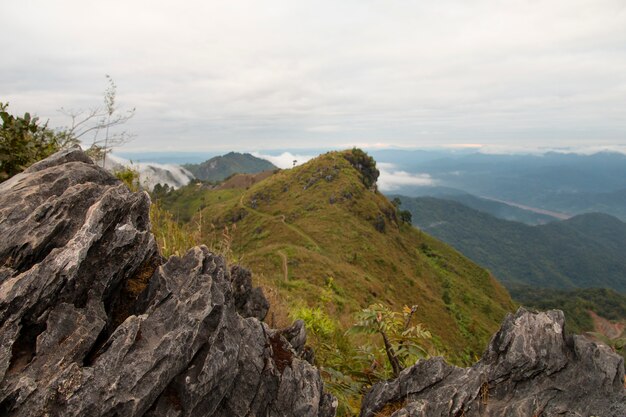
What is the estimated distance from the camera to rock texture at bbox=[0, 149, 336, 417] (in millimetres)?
5176

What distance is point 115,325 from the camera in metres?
6.50

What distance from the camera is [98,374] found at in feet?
17.5

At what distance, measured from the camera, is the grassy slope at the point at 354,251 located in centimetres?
5469

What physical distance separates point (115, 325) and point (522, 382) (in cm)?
729

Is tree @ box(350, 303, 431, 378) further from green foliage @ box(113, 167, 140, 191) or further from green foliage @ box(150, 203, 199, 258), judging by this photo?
green foliage @ box(113, 167, 140, 191)

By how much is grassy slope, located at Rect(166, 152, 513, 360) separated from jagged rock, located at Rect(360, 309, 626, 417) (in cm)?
2568

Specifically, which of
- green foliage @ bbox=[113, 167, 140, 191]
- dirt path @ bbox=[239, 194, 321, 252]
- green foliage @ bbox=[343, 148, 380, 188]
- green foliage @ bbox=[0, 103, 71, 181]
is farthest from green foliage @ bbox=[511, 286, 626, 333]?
green foliage @ bbox=[0, 103, 71, 181]

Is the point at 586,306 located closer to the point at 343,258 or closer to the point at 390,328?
the point at 343,258

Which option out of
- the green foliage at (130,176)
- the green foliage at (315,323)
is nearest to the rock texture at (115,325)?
the green foliage at (130,176)

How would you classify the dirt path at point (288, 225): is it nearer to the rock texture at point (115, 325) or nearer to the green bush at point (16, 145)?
the green bush at point (16, 145)

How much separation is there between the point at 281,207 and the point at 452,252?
2489 inches

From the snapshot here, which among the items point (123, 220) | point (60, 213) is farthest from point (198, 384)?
point (60, 213)

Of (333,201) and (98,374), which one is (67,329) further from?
(333,201)

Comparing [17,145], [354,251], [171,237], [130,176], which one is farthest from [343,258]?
[17,145]
